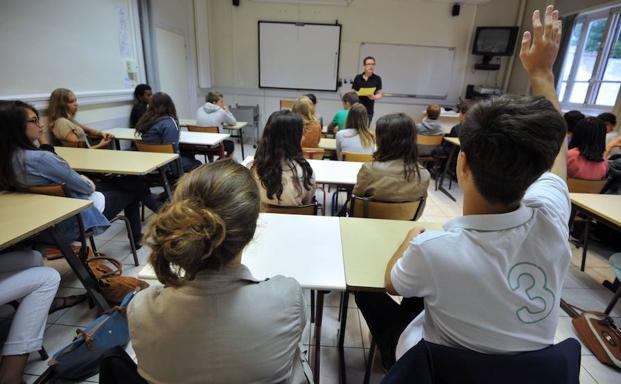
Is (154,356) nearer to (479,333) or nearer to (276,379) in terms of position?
(276,379)

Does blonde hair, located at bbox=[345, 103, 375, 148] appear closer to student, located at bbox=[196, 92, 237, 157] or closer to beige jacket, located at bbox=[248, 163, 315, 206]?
beige jacket, located at bbox=[248, 163, 315, 206]

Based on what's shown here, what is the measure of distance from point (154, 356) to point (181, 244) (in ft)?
0.92

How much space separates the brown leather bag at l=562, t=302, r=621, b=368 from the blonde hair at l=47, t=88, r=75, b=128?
4538mm

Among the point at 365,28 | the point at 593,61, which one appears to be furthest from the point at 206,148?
the point at 593,61

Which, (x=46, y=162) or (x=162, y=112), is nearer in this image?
(x=46, y=162)

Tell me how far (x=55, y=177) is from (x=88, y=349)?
991 mm

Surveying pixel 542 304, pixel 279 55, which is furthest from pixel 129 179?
pixel 279 55

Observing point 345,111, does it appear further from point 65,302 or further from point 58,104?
point 65,302

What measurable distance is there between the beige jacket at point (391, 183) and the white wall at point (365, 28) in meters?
5.24

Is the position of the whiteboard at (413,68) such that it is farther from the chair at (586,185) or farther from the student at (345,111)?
the chair at (586,185)

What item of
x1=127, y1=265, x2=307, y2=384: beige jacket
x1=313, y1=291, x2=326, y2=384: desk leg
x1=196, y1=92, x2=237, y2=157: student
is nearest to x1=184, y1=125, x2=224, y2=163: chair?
x1=196, y1=92, x2=237, y2=157: student

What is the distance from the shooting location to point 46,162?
5.69 feet

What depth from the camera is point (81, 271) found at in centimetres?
170

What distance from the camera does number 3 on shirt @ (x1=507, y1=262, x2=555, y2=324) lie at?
2.32 ft
